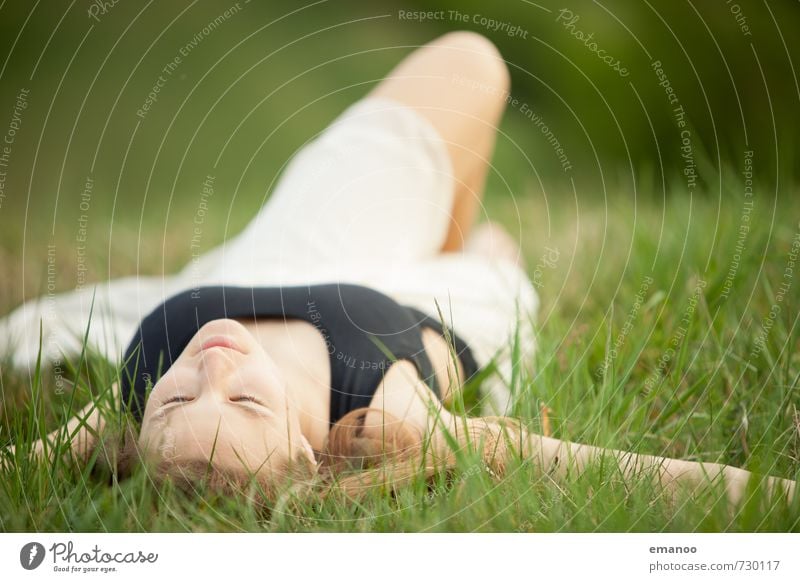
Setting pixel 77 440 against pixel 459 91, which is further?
pixel 459 91

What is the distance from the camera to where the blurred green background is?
1000 mm

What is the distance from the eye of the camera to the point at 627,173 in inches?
67.8

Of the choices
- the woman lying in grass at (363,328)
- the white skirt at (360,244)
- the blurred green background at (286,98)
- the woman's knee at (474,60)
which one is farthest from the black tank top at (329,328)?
the woman's knee at (474,60)

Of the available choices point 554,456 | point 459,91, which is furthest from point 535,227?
point 554,456

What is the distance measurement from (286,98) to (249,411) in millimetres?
1326

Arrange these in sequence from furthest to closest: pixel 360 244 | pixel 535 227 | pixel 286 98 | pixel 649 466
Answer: pixel 286 98
pixel 535 227
pixel 360 244
pixel 649 466

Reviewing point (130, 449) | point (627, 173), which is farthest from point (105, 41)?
point (627, 173)

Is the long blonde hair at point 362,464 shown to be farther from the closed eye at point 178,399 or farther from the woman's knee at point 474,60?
the woman's knee at point 474,60

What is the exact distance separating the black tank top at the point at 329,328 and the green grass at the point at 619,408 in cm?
6

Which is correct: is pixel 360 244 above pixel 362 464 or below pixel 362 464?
above

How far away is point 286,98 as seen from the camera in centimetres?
183

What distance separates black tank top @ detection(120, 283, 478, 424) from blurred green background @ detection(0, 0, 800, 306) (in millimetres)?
266

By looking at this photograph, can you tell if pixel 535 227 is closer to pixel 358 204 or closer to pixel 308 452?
pixel 358 204
